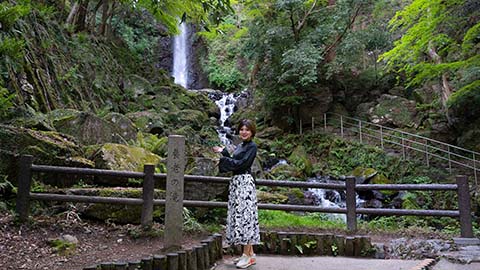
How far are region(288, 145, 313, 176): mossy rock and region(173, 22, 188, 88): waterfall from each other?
14.2 metres

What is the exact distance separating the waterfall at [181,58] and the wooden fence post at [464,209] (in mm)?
22950

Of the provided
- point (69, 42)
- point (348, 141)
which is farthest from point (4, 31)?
point (348, 141)

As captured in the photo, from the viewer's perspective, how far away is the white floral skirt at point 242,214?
4.20 m

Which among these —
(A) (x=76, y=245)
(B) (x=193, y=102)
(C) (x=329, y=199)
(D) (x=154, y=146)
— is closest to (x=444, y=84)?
(C) (x=329, y=199)

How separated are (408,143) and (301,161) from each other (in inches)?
173

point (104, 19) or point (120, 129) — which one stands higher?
point (104, 19)

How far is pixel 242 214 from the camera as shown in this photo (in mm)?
4219

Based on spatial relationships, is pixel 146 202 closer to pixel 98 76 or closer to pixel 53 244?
pixel 53 244

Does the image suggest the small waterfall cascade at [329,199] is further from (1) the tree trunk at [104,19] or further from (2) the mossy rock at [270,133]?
(1) the tree trunk at [104,19]

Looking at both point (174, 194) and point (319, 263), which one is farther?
point (319, 263)

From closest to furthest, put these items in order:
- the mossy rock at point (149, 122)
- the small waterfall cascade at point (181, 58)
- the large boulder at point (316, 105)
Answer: the mossy rock at point (149, 122), the large boulder at point (316, 105), the small waterfall cascade at point (181, 58)

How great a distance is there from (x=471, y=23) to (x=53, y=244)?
10156 millimetres

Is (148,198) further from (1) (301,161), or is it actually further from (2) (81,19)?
(2) (81,19)

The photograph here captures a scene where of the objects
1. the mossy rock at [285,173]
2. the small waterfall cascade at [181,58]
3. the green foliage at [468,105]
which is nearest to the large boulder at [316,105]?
the mossy rock at [285,173]
